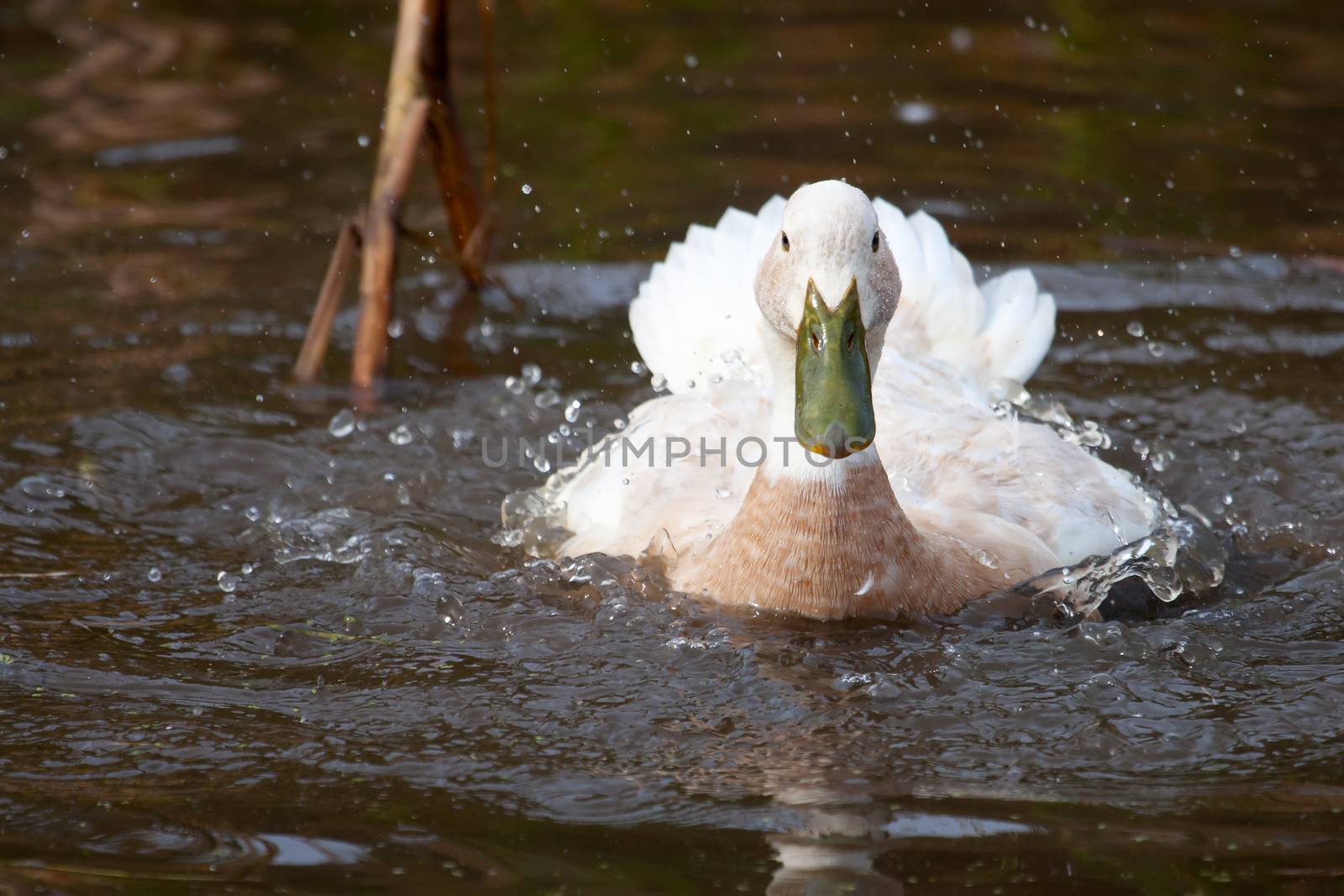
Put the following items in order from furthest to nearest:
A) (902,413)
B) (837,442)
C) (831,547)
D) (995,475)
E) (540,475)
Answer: (540,475) → (902,413) → (995,475) → (831,547) → (837,442)

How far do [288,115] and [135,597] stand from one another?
4289mm

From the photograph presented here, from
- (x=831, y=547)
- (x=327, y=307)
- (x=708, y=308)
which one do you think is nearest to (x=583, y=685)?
(x=831, y=547)

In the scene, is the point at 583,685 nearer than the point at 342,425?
Yes

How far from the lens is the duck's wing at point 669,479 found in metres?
4.20

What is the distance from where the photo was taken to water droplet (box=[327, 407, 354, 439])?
5203 mm

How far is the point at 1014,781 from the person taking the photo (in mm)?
3148

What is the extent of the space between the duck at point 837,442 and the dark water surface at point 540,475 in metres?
0.15

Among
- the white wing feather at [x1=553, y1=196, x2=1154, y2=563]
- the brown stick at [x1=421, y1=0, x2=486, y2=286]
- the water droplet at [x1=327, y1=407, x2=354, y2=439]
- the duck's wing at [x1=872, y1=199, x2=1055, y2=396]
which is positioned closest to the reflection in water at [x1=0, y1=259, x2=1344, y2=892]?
the water droplet at [x1=327, y1=407, x2=354, y2=439]

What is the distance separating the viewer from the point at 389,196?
5.32 metres

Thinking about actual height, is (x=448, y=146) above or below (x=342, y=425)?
above

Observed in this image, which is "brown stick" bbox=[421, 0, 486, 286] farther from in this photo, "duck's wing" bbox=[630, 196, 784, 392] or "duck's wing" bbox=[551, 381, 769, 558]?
"duck's wing" bbox=[551, 381, 769, 558]

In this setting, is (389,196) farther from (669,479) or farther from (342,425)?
(669,479)

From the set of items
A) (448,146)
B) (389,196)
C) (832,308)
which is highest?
(448,146)

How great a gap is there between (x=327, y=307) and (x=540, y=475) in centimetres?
94
